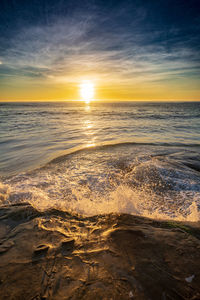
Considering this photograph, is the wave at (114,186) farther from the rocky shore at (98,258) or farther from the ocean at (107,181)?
the rocky shore at (98,258)

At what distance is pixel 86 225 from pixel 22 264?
1.15 m

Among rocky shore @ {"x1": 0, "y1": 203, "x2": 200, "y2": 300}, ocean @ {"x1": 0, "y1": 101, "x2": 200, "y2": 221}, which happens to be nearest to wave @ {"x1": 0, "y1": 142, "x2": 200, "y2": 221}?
ocean @ {"x1": 0, "y1": 101, "x2": 200, "y2": 221}

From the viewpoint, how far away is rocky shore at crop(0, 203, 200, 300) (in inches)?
66.5

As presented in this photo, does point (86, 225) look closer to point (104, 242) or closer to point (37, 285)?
point (104, 242)

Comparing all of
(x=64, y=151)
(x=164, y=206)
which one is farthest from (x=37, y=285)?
(x=64, y=151)

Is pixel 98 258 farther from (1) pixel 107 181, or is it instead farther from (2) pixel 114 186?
(1) pixel 107 181

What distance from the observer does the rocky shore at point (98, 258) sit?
1688mm

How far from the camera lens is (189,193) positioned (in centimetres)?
394

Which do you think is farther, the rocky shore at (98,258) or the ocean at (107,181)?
the ocean at (107,181)

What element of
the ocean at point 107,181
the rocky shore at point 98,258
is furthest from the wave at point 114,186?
the rocky shore at point 98,258

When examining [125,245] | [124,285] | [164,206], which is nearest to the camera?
[124,285]

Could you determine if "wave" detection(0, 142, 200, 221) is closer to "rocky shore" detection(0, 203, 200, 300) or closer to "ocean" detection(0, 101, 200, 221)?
"ocean" detection(0, 101, 200, 221)

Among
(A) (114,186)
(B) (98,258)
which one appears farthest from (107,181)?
(B) (98,258)

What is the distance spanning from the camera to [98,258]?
2080mm
